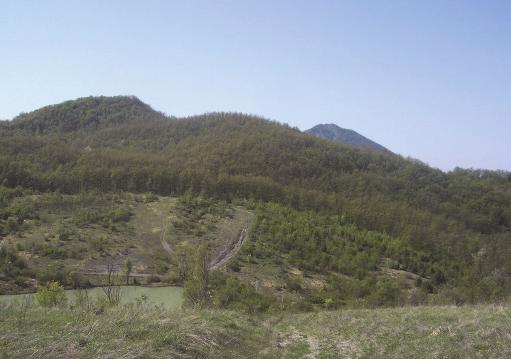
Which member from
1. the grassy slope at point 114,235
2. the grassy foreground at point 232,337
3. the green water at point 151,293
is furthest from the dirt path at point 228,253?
the grassy foreground at point 232,337

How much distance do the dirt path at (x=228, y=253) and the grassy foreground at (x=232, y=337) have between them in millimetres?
28299

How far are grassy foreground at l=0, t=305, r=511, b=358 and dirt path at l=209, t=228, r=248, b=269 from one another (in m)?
28.3

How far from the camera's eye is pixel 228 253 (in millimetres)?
49219

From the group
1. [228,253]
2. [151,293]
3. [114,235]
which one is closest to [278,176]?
[228,253]

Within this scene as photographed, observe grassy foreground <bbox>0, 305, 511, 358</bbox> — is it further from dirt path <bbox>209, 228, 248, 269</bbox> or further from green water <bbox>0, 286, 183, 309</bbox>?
dirt path <bbox>209, 228, 248, 269</bbox>

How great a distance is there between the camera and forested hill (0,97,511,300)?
233 feet

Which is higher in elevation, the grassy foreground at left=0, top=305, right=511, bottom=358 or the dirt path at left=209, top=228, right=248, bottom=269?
the grassy foreground at left=0, top=305, right=511, bottom=358

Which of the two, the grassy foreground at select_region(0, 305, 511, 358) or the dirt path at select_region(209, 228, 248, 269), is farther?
the dirt path at select_region(209, 228, 248, 269)

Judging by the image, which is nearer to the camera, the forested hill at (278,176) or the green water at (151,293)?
the green water at (151,293)

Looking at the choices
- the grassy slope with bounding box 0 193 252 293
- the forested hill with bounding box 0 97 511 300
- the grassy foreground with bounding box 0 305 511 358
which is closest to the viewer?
the grassy foreground with bounding box 0 305 511 358

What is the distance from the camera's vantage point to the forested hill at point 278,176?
7112 cm

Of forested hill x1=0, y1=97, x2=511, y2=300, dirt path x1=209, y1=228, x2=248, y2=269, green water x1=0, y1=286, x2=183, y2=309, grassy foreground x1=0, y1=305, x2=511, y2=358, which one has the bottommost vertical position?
green water x1=0, y1=286, x2=183, y2=309

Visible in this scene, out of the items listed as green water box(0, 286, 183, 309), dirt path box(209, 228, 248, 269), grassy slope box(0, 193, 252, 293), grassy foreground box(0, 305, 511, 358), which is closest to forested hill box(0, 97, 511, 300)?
grassy slope box(0, 193, 252, 293)

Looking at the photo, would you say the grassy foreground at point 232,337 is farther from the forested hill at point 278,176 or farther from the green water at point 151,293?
the forested hill at point 278,176
